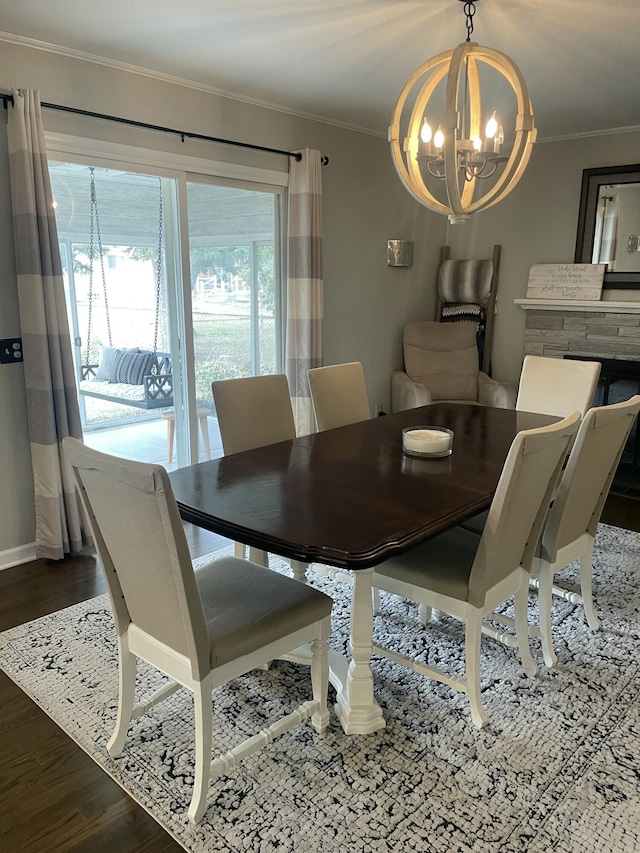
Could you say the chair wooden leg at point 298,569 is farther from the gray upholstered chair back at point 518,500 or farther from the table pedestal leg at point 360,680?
the gray upholstered chair back at point 518,500

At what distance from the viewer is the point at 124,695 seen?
1900mm

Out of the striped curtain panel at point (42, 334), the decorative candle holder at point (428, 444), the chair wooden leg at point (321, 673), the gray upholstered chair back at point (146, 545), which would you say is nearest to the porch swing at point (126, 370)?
the striped curtain panel at point (42, 334)

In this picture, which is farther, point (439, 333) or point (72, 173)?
point (439, 333)

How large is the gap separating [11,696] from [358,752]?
4.05ft

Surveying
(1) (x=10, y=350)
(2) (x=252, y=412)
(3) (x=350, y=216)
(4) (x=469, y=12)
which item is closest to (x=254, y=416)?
(2) (x=252, y=412)

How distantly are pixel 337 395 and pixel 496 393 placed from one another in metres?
2.05

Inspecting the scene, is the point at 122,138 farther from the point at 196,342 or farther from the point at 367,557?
the point at 367,557

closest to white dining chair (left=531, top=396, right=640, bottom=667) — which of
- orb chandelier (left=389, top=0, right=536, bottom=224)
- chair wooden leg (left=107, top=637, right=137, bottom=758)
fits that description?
orb chandelier (left=389, top=0, right=536, bottom=224)

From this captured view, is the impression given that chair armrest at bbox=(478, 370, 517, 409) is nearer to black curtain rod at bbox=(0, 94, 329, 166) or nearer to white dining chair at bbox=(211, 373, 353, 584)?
black curtain rod at bbox=(0, 94, 329, 166)

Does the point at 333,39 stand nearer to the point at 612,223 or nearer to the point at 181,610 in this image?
the point at 181,610

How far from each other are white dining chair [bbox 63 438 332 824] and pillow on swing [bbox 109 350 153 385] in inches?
75.5

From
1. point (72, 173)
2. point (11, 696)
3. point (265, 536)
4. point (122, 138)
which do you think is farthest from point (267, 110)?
point (11, 696)

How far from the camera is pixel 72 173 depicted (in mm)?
3252

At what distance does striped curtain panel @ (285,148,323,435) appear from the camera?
13.6 ft
